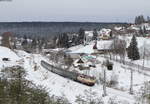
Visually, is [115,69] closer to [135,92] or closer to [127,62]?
[127,62]

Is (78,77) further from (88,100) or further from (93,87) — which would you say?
(88,100)

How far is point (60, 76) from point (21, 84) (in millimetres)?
22876

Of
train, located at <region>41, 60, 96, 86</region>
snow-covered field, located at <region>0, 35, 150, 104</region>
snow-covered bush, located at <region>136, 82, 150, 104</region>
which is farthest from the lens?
train, located at <region>41, 60, 96, 86</region>

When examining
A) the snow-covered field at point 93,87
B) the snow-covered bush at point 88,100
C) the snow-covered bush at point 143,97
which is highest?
the snow-covered bush at point 88,100

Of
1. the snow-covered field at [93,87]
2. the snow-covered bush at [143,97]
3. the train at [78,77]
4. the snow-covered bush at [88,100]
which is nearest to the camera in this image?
the snow-covered bush at [88,100]

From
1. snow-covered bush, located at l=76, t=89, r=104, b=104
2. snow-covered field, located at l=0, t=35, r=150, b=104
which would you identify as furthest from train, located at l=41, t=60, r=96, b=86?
snow-covered bush, located at l=76, t=89, r=104, b=104

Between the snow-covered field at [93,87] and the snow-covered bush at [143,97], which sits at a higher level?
the snow-covered bush at [143,97]

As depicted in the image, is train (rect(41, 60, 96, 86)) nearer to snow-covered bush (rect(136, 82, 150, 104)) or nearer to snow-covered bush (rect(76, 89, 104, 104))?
snow-covered bush (rect(136, 82, 150, 104))

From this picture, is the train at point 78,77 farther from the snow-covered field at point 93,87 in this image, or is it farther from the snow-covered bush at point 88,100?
the snow-covered bush at point 88,100

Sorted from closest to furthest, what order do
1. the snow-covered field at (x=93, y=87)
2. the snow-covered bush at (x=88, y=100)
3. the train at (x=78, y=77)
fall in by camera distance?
the snow-covered bush at (x=88, y=100), the snow-covered field at (x=93, y=87), the train at (x=78, y=77)

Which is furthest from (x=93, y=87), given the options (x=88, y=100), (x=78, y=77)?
(x=88, y=100)

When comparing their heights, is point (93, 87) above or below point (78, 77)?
below

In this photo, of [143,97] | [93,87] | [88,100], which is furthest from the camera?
[93,87]

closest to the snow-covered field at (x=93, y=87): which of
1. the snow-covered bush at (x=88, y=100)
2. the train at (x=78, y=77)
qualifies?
the train at (x=78, y=77)
